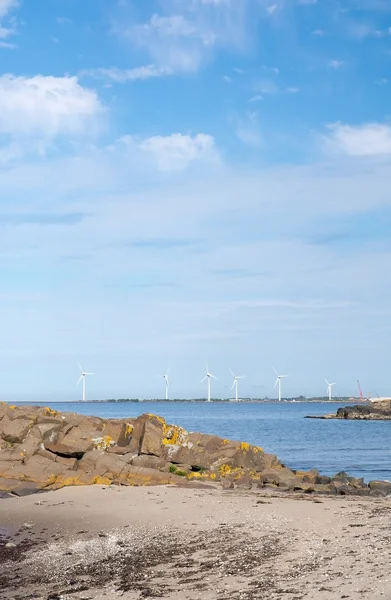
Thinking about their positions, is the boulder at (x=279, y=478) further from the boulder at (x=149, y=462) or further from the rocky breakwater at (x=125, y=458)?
the boulder at (x=149, y=462)

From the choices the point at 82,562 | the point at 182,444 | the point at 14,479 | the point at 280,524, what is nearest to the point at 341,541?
the point at 280,524

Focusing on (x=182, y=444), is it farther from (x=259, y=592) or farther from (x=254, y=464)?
(x=259, y=592)

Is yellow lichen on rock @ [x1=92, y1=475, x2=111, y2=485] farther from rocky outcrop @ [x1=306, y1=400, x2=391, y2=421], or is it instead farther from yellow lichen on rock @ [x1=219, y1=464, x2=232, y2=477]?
rocky outcrop @ [x1=306, y1=400, x2=391, y2=421]

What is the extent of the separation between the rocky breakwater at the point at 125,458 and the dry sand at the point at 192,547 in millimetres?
2485

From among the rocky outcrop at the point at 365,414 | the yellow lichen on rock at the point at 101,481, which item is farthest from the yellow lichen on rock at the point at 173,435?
the rocky outcrop at the point at 365,414

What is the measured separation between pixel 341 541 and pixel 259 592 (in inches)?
135

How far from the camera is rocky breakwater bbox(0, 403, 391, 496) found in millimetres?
24297

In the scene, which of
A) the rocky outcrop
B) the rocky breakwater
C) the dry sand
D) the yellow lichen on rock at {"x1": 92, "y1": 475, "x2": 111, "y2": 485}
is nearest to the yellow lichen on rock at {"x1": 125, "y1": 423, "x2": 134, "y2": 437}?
the rocky breakwater

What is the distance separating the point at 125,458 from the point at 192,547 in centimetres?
1160

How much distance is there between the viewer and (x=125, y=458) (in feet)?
85.6

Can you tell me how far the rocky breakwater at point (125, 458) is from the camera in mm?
24297

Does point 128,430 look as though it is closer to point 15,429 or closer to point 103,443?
point 103,443

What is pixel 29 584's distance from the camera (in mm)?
13109

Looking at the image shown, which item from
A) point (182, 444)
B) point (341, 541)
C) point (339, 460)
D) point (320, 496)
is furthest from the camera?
point (339, 460)
